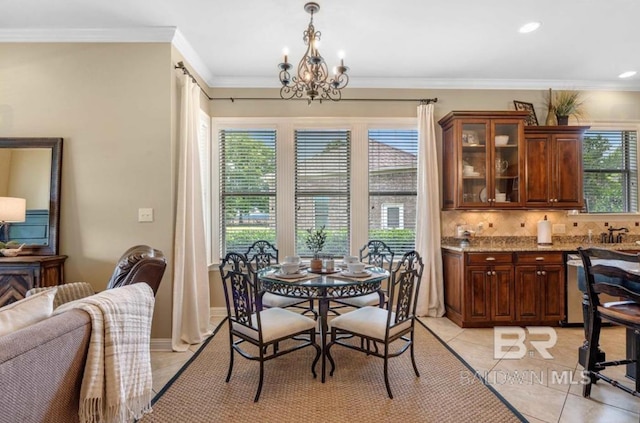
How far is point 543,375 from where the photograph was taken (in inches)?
102

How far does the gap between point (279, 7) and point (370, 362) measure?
10.1ft

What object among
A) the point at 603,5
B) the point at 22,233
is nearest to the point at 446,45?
the point at 603,5

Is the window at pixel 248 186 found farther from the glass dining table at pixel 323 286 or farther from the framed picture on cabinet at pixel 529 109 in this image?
the framed picture on cabinet at pixel 529 109

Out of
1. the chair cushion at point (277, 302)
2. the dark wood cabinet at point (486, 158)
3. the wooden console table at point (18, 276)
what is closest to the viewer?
the wooden console table at point (18, 276)

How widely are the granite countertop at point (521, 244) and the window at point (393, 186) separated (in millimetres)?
553

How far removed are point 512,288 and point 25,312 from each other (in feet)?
13.2

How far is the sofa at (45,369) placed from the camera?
997 millimetres

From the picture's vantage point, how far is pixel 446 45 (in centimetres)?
335

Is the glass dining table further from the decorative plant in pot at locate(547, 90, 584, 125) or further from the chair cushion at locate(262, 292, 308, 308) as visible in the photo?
the decorative plant in pot at locate(547, 90, 584, 125)

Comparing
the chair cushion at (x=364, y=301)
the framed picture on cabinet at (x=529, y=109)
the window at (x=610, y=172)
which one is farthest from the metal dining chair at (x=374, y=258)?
the window at (x=610, y=172)

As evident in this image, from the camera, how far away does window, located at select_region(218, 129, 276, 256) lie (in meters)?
4.20

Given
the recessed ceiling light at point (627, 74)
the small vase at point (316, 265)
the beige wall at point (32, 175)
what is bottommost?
the small vase at point (316, 265)

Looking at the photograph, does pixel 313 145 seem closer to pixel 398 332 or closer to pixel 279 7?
pixel 279 7

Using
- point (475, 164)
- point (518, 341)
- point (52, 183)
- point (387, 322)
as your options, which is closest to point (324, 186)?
point (475, 164)
